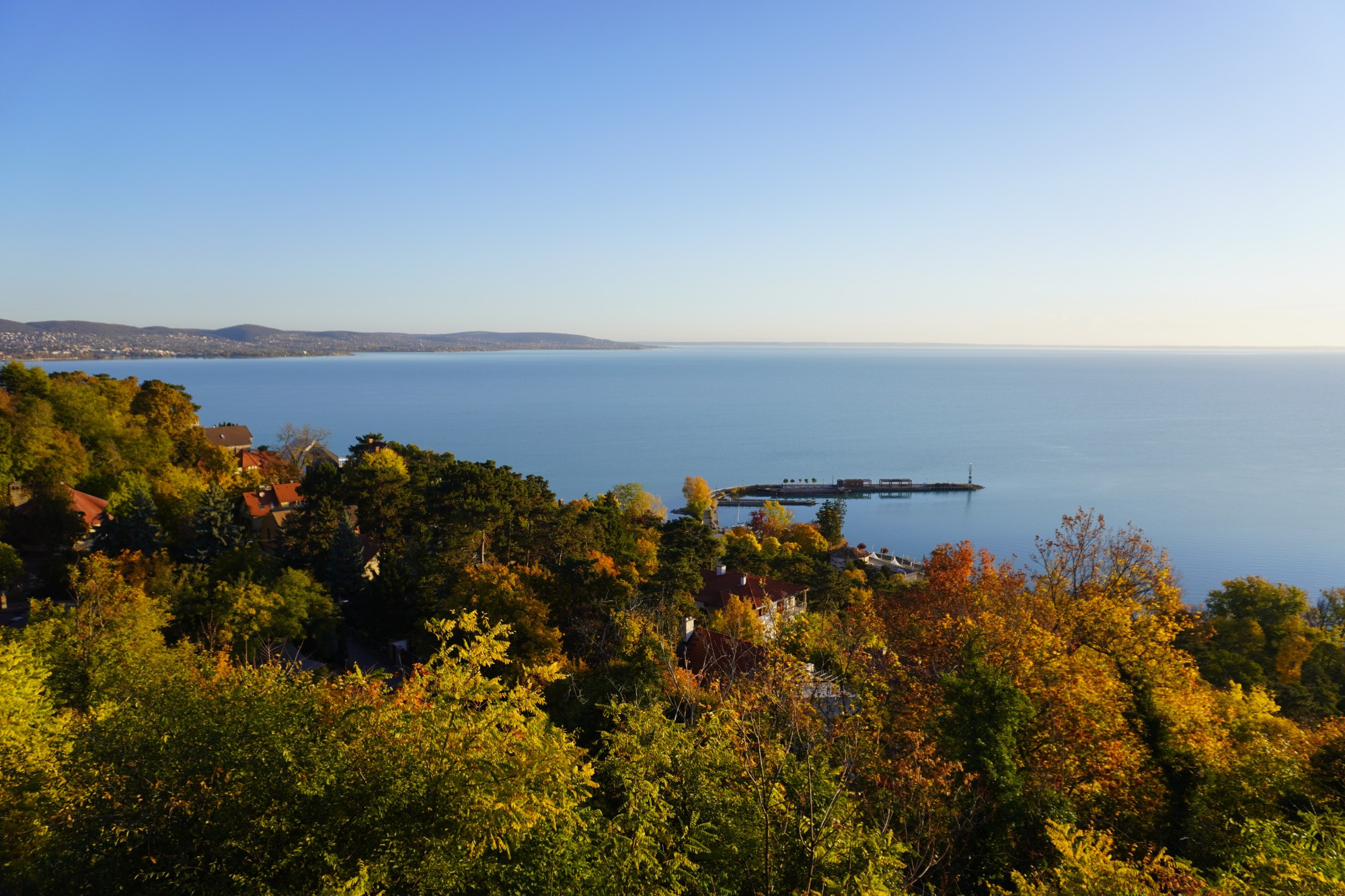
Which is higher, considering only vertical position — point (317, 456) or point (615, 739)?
point (615, 739)

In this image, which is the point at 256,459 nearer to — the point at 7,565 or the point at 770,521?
the point at 7,565

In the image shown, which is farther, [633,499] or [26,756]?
[633,499]

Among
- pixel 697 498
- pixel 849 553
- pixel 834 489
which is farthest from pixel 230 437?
pixel 834 489

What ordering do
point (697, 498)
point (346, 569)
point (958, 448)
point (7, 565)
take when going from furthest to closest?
point (958, 448)
point (697, 498)
point (346, 569)
point (7, 565)

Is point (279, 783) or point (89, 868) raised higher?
point (279, 783)

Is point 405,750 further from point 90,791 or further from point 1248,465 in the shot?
point 1248,465

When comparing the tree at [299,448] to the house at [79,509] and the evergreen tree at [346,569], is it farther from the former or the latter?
the evergreen tree at [346,569]

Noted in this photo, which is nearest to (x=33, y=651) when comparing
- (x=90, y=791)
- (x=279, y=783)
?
(x=90, y=791)

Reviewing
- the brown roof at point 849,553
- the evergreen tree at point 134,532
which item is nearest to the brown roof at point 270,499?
the evergreen tree at point 134,532
